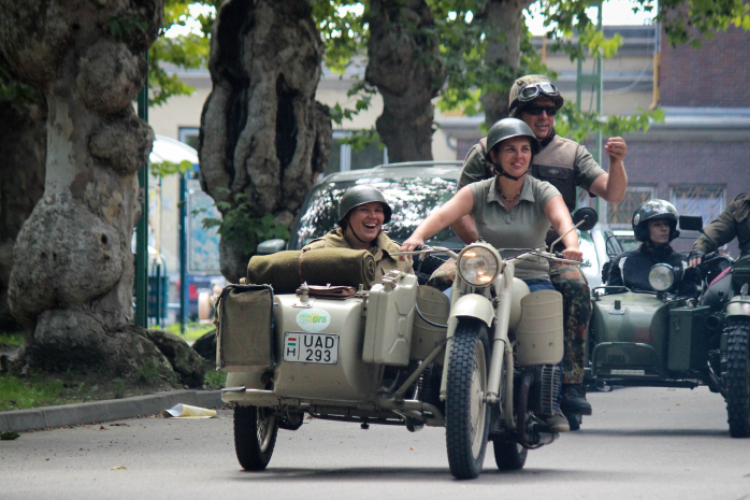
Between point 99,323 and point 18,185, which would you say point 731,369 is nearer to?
point 99,323

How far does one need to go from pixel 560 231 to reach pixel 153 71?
56.4 feet

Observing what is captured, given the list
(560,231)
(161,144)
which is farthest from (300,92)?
(161,144)

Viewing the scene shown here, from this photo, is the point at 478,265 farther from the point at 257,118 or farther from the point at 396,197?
the point at 257,118

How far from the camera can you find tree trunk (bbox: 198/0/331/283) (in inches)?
573

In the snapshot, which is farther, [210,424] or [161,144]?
[161,144]

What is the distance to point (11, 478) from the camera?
6.72m

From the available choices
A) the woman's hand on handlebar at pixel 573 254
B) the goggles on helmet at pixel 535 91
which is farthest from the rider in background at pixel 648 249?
the woman's hand on handlebar at pixel 573 254

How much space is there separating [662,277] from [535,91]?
2946 millimetres

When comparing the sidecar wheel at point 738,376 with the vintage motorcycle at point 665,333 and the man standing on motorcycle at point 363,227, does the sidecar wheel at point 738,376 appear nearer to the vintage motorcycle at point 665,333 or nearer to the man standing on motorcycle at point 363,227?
the vintage motorcycle at point 665,333

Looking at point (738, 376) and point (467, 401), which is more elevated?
point (467, 401)

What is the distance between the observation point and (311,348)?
6297 mm

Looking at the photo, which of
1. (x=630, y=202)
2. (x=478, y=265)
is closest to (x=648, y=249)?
(x=478, y=265)

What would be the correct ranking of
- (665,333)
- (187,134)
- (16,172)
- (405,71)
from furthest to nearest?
(187,134)
(16,172)
(405,71)
(665,333)

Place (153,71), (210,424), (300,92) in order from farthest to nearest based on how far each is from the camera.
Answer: (153,71), (300,92), (210,424)
